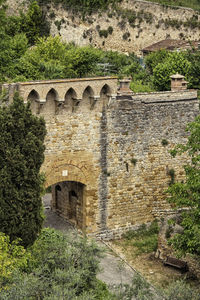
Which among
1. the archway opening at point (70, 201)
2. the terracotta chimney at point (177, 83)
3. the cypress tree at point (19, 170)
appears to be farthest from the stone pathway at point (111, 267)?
the terracotta chimney at point (177, 83)

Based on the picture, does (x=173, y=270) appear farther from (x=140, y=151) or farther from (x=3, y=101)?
(x=3, y=101)

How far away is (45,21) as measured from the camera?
42750 millimetres

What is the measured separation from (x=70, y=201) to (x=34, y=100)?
15.6 ft

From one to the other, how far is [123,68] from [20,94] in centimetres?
1751

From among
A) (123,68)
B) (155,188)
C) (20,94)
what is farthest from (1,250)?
(123,68)

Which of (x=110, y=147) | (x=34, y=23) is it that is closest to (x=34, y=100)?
(x=110, y=147)

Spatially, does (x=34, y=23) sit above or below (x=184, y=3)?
below

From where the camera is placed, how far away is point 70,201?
2195 centimetres

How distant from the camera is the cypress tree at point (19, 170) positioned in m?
16.3

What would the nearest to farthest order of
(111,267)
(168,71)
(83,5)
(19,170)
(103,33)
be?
(19,170), (111,267), (168,71), (103,33), (83,5)

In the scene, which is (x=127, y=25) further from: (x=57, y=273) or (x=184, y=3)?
(x=57, y=273)

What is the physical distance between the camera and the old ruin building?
19672mm

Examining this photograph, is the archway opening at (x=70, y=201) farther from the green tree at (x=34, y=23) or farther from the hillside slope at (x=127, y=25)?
the hillside slope at (x=127, y=25)

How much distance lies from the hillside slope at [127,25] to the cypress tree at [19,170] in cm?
2703
